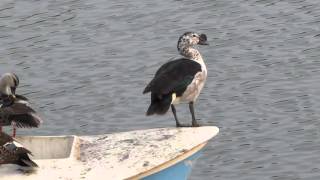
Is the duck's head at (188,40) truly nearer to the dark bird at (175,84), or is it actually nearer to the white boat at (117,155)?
the dark bird at (175,84)

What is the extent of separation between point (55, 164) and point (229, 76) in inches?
358

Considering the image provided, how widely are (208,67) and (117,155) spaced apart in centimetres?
902

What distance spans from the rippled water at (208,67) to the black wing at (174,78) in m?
2.95

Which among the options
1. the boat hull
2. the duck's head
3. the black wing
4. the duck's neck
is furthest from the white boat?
the duck's head

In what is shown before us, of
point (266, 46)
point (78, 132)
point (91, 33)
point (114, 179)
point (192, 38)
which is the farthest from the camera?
point (91, 33)

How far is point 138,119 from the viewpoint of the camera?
69.6ft

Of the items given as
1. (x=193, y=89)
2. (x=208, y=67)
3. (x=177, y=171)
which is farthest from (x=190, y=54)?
(x=208, y=67)

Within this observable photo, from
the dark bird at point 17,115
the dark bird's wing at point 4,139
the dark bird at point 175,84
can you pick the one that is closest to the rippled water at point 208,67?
the dark bird at point 175,84

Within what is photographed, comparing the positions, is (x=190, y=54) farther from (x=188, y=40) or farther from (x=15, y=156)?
(x=15, y=156)

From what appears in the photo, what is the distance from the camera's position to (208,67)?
23984mm

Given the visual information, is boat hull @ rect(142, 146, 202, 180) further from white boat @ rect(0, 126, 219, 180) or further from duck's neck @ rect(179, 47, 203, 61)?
duck's neck @ rect(179, 47, 203, 61)

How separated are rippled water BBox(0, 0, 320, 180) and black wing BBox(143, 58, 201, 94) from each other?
9.69 ft

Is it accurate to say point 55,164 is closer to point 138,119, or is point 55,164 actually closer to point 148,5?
point 138,119

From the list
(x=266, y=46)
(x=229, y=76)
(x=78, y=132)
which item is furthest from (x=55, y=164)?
(x=266, y=46)
